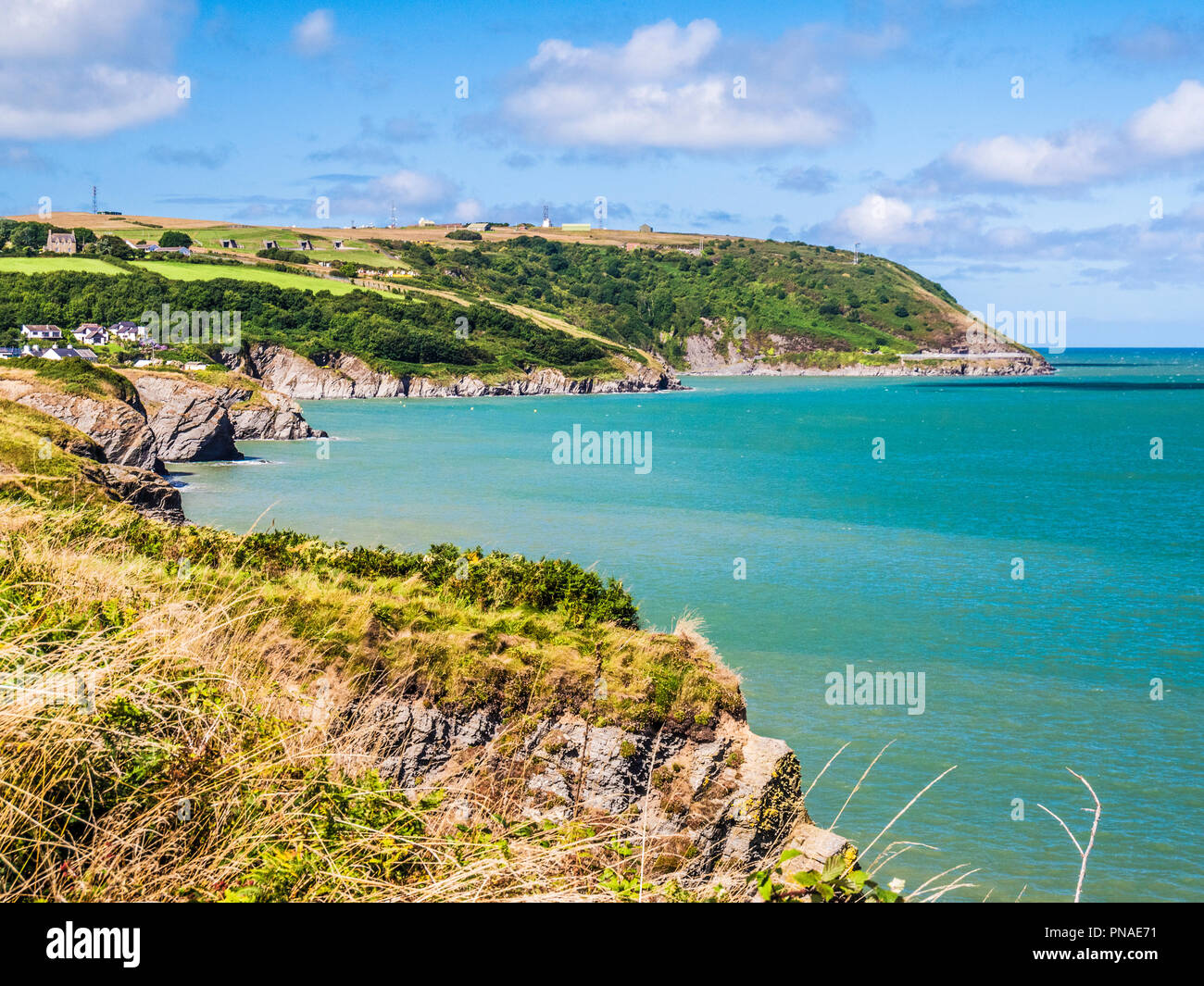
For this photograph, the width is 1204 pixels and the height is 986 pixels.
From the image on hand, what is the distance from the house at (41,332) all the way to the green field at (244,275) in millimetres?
27152

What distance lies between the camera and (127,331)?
117 m

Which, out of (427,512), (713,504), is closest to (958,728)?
(427,512)

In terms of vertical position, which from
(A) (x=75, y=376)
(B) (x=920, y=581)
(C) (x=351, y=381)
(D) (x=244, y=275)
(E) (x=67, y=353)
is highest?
(D) (x=244, y=275)

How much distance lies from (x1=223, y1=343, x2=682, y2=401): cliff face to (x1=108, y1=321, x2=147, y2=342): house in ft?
35.8

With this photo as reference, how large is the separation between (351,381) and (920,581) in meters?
113

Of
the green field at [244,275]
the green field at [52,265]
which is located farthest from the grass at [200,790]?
the green field at [244,275]

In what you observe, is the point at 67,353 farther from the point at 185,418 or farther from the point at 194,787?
the point at 194,787

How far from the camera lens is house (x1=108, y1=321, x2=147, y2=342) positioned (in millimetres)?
115062

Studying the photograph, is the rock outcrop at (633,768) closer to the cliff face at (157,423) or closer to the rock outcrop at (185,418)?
the cliff face at (157,423)

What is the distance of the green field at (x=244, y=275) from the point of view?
146m

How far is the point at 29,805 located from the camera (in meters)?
4.50

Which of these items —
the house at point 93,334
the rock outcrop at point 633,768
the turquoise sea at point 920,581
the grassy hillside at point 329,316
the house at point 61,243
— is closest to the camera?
the rock outcrop at point 633,768

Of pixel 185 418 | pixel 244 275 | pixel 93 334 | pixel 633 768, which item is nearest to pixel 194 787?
pixel 633 768
